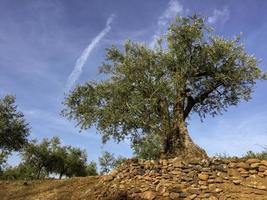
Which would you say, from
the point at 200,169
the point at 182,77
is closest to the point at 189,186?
the point at 200,169

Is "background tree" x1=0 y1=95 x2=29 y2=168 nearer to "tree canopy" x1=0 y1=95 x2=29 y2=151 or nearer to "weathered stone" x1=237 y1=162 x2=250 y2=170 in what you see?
"tree canopy" x1=0 y1=95 x2=29 y2=151

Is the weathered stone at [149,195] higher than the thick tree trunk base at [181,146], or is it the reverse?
the thick tree trunk base at [181,146]

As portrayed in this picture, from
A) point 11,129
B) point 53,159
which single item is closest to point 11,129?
point 11,129

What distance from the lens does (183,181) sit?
1809 centimetres

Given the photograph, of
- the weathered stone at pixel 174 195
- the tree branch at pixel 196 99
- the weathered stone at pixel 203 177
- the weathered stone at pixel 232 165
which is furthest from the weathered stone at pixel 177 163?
the tree branch at pixel 196 99

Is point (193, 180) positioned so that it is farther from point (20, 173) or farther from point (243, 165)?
point (20, 173)

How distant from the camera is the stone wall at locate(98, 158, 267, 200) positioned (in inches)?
667

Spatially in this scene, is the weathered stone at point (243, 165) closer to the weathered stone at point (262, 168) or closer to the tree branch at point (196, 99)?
the weathered stone at point (262, 168)

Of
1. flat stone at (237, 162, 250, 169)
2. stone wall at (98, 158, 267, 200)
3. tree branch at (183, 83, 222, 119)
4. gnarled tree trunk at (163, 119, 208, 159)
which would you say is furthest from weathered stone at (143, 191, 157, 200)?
tree branch at (183, 83, 222, 119)

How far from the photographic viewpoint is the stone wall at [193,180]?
16.9m

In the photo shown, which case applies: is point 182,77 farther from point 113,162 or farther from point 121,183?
point 113,162

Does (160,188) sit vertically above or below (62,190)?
below

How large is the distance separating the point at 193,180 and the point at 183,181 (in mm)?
499

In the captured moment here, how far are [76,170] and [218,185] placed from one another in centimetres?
5540
